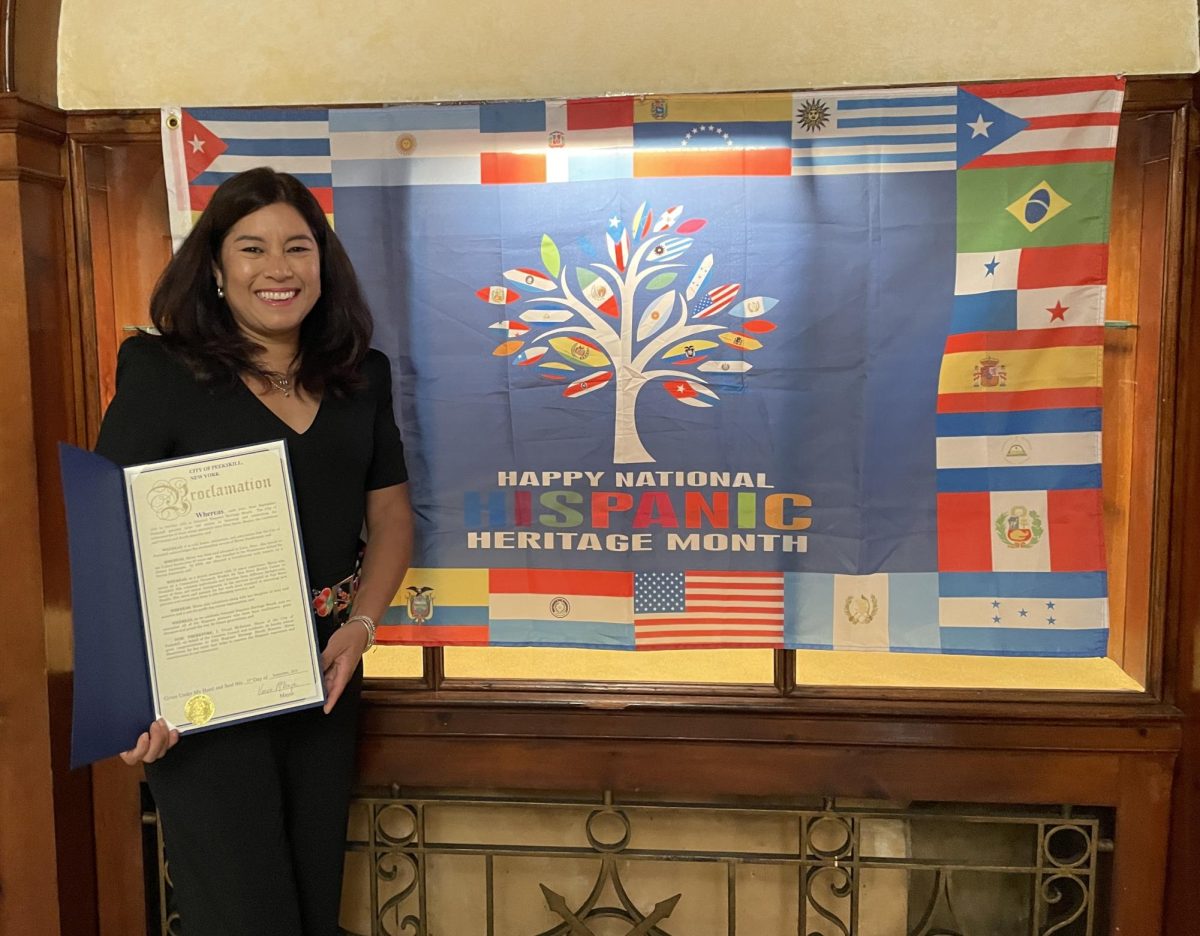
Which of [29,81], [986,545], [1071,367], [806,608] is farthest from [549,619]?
[29,81]

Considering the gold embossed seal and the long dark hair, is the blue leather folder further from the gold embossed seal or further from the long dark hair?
the long dark hair

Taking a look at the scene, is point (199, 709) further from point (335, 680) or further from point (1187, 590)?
point (1187, 590)

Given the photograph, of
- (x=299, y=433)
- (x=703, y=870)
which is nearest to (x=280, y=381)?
(x=299, y=433)

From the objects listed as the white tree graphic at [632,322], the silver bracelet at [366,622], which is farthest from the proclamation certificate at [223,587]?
the white tree graphic at [632,322]

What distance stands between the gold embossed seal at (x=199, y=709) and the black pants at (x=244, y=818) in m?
A: 0.06

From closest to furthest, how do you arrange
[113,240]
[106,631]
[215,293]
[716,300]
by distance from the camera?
[106,631] < [215,293] < [716,300] < [113,240]

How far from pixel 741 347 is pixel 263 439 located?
3.14 ft

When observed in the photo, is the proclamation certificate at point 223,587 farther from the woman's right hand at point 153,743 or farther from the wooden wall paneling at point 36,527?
the wooden wall paneling at point 36,527

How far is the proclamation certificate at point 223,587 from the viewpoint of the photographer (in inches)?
57.6

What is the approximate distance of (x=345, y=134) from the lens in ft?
6.44

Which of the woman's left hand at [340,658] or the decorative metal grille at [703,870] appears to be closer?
the woman's left hand at [340,658]

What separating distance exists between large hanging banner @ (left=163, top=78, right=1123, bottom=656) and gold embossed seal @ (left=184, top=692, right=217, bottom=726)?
64cm

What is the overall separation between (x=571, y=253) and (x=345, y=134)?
20.9 inches

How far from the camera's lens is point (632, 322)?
1961mm
